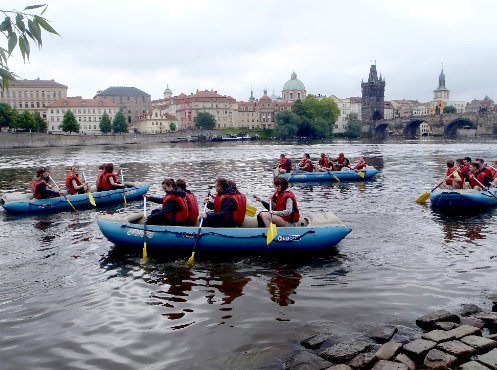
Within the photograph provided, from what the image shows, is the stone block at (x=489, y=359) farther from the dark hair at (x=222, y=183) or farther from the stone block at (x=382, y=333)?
the dark hair at (x=222, y=183)

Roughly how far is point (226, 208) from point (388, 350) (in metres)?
5.49

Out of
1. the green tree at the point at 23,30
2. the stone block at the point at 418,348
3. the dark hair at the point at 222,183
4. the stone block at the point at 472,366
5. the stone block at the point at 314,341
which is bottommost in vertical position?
the stone block at the point at 314,341

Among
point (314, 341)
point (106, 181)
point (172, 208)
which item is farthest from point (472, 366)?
point (106, 181)

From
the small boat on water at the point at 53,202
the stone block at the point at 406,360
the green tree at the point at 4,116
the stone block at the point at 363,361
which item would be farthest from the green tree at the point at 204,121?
the stone block at the point at 406,360

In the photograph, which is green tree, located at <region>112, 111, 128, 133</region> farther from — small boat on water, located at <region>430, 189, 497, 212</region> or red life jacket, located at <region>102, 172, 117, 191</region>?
small boat on water, located at <region>430, 189, 497, 212</region>

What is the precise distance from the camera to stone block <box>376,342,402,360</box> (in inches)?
227

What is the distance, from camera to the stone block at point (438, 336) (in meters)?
5.96

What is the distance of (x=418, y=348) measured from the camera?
19.0 feet

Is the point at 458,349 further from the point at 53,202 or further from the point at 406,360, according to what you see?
the point at 53,202

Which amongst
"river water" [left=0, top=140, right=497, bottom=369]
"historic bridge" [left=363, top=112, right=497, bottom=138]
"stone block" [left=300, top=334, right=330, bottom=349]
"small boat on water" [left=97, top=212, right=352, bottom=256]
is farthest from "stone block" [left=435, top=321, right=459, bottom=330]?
"historic bridge" [left=363, top=112, right=497, bottom=138]

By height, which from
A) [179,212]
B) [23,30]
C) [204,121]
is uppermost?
[204,121]

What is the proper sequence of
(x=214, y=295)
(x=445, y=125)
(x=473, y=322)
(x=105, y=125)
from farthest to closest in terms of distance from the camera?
(x=105, y=125)
(x=445, y=125)
(x=214, y=295)
(x=473, y=322)

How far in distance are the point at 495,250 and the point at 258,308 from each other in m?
6.50

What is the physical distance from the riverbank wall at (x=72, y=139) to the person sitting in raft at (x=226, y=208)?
85091mm
